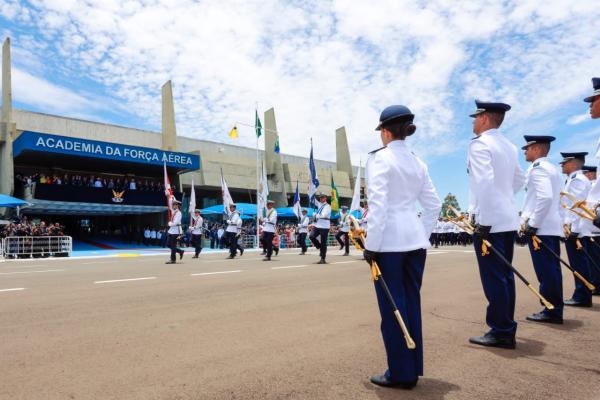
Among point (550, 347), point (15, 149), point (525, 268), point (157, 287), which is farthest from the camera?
point (15, 149)

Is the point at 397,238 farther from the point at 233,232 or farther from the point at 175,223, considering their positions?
the point at 233,232

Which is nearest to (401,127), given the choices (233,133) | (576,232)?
(576,232)

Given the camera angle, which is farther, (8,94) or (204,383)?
(8,94)

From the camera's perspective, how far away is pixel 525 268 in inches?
469

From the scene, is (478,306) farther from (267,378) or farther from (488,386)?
(267,378)

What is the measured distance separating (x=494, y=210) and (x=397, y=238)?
1.60 meters

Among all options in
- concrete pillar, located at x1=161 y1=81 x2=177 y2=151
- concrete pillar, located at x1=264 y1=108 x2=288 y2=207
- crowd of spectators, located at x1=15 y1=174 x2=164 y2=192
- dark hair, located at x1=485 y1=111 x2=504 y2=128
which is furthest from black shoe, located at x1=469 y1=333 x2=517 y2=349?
concrete pillar, located at x1=264 y1=108 x2=288 y2=207

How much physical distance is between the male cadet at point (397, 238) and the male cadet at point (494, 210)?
3.62ft

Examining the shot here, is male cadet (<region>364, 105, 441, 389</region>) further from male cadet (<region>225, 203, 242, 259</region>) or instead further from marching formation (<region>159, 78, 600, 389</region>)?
male cadet (<region>225, 203, 242, 259</region>)

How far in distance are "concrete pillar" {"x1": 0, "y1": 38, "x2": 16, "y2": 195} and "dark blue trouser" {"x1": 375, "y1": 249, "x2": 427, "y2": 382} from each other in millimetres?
32287

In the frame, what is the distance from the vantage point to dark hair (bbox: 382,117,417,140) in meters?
3.49

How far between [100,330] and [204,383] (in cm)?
218

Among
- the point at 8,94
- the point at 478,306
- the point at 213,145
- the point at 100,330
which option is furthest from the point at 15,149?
the point at 478,306

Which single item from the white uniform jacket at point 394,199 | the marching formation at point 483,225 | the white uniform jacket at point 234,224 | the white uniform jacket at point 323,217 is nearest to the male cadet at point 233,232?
the white uniform jacket at point 234,224
